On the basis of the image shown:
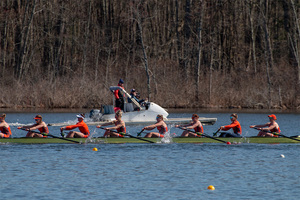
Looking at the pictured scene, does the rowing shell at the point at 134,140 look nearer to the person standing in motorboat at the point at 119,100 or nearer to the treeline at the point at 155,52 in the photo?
the person standing in motorboat at the point at 119,100

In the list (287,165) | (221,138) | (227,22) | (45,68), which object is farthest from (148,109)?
(45,68)

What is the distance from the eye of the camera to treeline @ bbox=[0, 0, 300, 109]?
145 feet

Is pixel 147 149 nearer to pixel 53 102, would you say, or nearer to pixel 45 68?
pixel 53 102

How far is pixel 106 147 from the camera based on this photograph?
74.5 ft

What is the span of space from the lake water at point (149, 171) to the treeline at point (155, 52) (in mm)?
21008

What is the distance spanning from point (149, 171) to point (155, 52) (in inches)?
→ 1398

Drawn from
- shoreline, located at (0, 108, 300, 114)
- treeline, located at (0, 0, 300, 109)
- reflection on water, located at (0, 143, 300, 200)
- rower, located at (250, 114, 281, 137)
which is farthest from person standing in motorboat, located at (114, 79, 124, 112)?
treeline, located at (0, 0, 300, 109)

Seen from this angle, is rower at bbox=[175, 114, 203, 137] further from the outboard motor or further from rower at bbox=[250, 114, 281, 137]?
the outboard motor

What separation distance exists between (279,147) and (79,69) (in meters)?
33.1

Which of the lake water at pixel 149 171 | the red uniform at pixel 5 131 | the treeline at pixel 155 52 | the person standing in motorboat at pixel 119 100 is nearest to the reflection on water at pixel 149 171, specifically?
the lake water at pixel 149 171

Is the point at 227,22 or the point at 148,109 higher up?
the point at 227,22

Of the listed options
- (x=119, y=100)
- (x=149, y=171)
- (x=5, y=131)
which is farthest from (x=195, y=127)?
(x=119, y=100)

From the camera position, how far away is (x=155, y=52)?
52625mm

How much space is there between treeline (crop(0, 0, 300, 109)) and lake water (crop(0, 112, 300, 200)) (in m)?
21.0
